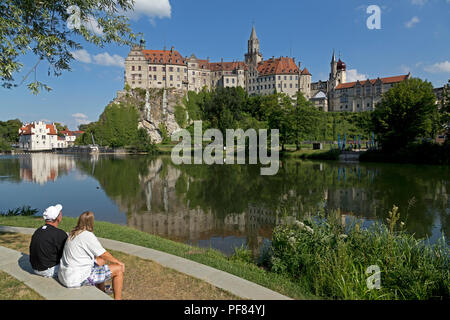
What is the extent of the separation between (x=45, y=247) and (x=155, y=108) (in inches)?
3857

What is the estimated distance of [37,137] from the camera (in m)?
108

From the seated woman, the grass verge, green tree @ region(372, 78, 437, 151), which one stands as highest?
green tree @ region(372, 78, 437, 151)

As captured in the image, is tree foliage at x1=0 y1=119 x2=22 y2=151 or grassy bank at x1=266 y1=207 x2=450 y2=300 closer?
grassy bank at x1=266 y1=207 x2=450 y2=300

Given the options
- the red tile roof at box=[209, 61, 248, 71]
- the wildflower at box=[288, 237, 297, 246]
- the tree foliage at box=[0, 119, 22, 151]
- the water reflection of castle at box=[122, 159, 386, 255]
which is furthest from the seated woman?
the tree foliage at box=[0, 119, 22, 151]

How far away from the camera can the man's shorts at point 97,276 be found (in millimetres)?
4867

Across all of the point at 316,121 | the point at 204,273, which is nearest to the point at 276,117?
the point at 316,121

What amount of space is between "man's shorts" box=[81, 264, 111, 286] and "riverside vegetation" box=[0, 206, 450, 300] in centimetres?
257

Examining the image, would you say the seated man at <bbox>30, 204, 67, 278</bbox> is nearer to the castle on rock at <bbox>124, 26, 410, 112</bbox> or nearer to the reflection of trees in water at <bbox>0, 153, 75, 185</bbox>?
the reflection of trees in water at <bbox>0, 153, 75, 185</bbox>

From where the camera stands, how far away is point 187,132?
9281 centimetres

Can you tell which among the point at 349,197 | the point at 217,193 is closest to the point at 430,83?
the point at 349,197

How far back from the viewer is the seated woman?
4.75 meters

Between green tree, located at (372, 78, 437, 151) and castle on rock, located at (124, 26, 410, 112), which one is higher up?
castle on rock, located at (124, 26, 410, 112)
